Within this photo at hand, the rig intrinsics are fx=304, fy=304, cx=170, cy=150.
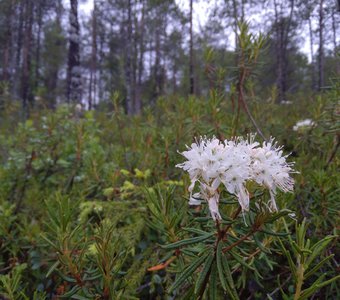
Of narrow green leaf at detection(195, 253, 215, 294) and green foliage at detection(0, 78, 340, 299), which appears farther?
green foliage at detection(0, 78, 340, 299)

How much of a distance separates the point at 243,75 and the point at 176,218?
1395 millimetres

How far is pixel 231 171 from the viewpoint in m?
0.84

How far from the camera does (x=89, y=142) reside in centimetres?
318

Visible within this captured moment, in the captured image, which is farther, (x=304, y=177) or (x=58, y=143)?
(x=58, y=143)

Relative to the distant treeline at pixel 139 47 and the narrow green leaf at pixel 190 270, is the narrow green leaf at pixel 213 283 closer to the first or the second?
the narrow green leaf at pixel 190 270

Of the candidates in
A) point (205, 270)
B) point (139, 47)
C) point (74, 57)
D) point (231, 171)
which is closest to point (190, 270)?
point (205, 270)

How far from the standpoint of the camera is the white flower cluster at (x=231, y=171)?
0.84 meters

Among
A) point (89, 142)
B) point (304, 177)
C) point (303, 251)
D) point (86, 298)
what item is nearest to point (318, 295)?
point (304, 177)

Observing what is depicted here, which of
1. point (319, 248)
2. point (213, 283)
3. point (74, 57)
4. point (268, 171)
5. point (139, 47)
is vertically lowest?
point (213, 283)

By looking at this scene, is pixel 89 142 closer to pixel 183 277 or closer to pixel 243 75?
pixel 243 75

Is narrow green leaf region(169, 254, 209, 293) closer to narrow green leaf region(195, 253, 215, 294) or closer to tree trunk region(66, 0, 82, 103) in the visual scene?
narrow green leaf region(195, 253, 215, 294)

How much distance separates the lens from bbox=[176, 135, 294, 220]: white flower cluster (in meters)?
0.84

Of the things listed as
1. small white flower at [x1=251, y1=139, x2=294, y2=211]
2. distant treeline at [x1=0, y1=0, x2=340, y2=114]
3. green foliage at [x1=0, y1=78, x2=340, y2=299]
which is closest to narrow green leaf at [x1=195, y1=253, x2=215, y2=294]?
green foliage at [x1=0, y1=78, x2=340, y2=299]

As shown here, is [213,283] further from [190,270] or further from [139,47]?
[139,47]
